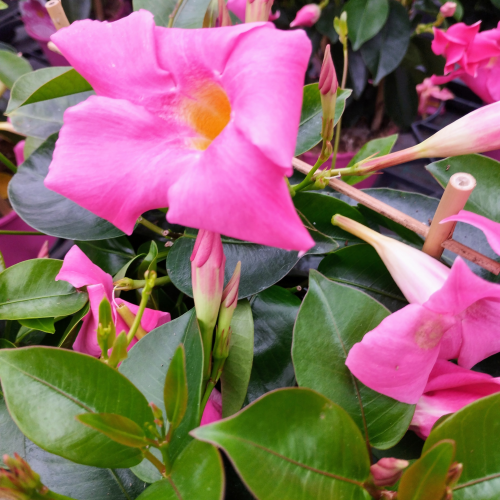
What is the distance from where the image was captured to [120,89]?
0.33 meters

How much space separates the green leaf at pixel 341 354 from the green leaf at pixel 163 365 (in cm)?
9

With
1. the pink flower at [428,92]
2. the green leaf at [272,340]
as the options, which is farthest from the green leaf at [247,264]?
the pink flower at [428,92]

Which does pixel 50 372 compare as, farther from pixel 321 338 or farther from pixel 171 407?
pixel 321 338

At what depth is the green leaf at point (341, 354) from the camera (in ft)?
1.10

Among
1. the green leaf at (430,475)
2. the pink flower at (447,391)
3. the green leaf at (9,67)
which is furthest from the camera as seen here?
the green leaf at (9,67)

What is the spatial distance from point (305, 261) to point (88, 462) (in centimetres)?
39

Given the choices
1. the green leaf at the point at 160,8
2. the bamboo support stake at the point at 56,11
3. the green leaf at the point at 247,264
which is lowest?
the green leaf at the point at 247,264

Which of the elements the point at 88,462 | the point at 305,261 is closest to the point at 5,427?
the point at 88,462

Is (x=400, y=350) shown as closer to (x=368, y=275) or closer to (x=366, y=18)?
(x=368, y=275)

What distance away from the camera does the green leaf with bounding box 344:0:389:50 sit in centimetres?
81

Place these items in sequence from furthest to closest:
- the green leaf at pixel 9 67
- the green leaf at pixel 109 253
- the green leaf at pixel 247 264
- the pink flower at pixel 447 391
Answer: the green leaf at pixel 9 67 → the green leaf at pixel 109 253 → the green leaf at pixel 247 264 → the pink flower at pixel 447 391

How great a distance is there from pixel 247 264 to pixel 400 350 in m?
0.21

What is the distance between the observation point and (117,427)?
0.27m

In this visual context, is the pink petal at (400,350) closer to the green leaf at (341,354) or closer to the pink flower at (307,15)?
the green leaf at (341,354)
